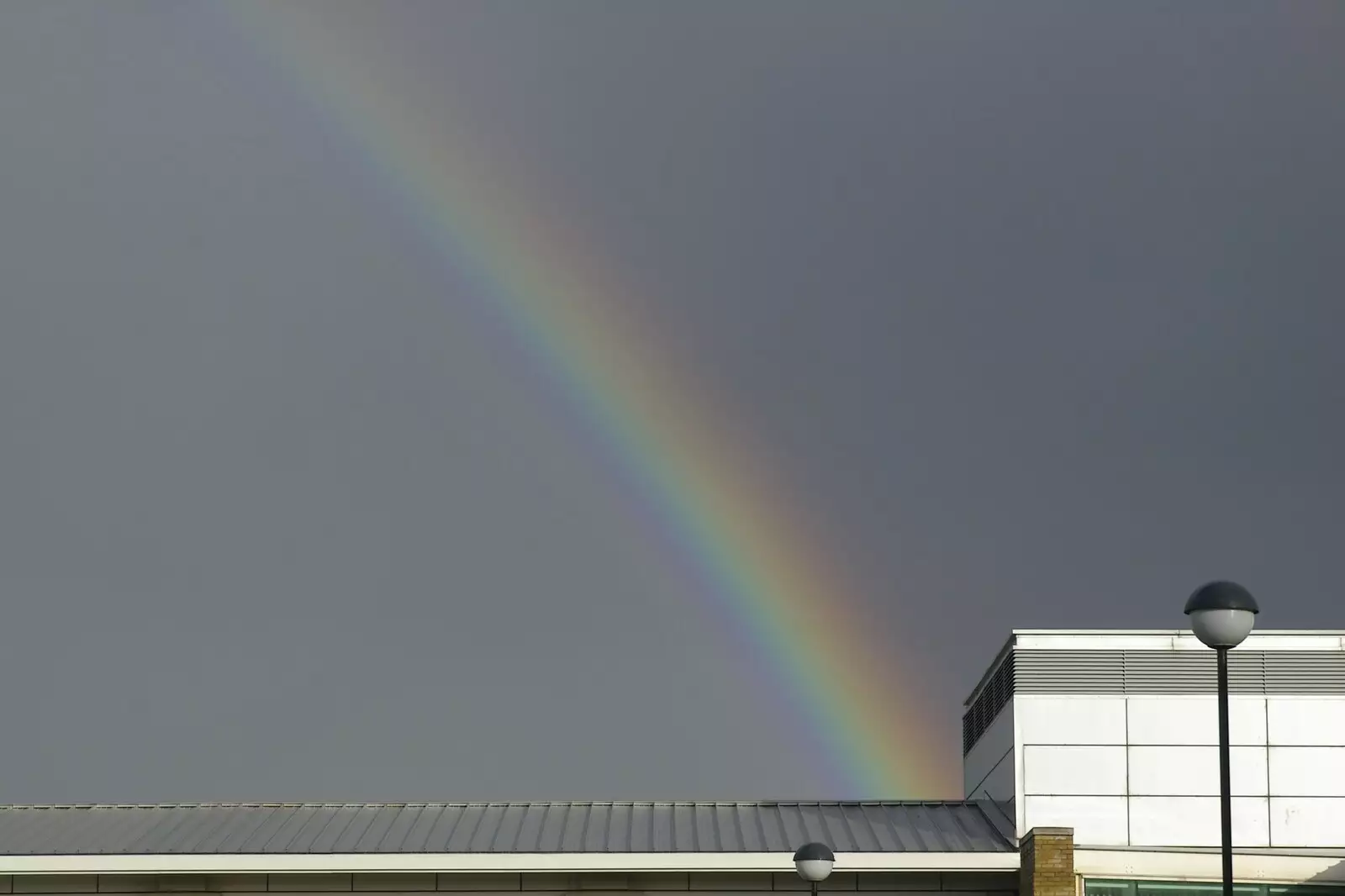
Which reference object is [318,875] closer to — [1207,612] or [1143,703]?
[1143,703]

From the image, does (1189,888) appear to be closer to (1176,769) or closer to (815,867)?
(1176,769)

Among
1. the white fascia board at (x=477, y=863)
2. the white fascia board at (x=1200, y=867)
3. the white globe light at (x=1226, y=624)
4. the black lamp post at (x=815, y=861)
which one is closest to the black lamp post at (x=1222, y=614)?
the white globe light at (x=1226, y=624)

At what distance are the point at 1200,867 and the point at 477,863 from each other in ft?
38.6

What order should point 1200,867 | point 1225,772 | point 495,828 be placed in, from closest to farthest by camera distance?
point 1225,772 → point 1200,867 → point 495,828

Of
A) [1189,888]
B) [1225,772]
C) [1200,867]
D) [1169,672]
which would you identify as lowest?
[1225,772]

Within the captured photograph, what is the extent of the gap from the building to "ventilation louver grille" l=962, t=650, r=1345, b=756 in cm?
3

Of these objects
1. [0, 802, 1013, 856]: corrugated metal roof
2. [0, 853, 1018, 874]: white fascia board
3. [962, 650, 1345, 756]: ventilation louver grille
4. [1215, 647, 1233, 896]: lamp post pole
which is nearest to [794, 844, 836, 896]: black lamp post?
[0, 853, 1018, 874]: white fascia board

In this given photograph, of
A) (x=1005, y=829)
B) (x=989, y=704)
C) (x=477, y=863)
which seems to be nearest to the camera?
(x=477, y=863)

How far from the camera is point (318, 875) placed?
3058 cm

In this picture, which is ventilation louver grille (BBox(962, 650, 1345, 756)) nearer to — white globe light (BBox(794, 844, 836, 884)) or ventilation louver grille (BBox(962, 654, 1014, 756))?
ventilation louver grille (BBox(962, 654, 1014, 756))

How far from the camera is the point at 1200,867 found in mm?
28281

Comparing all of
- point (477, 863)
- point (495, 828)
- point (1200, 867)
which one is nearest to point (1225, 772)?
point (1200, 867)

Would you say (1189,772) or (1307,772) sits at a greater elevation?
(1307,772)

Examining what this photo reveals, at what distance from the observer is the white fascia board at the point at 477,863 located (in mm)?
29797
